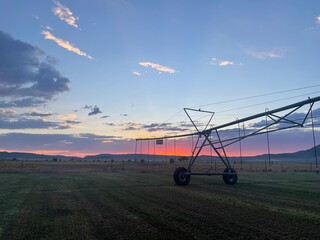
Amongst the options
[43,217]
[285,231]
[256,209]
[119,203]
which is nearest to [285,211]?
[256,209]

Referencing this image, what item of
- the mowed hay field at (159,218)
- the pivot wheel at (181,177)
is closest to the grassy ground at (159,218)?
the mowed hay field at (159,218)

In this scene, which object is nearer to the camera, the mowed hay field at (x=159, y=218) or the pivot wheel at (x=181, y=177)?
the mowed hay field at (x=159, y=218)

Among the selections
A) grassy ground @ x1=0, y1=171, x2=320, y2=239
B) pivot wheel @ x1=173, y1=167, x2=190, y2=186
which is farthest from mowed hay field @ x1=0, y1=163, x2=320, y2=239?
pivot wheel @ x1=173, y1=167, x2=190, y2=186

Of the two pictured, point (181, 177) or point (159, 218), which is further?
point (181, 177)

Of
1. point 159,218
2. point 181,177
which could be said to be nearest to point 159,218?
point 159,218

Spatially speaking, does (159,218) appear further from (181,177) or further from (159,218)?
(181,177)

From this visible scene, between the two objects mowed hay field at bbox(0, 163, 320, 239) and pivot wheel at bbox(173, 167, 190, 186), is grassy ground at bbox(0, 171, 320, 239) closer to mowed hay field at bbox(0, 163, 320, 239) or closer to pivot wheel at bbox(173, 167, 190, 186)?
mowed hay field at bbox(0, 163, 320, 239)

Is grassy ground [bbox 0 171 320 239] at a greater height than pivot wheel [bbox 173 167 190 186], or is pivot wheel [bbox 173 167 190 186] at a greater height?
pivot wheel [bbox 173 167 190 186]

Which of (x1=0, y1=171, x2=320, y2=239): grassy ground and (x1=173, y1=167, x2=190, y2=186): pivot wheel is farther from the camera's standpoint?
(x1=173, y1=167, x2=190, y2=186): pivot wheel

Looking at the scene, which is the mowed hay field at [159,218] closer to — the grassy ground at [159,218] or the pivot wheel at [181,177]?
the grassy ground at [159,218]

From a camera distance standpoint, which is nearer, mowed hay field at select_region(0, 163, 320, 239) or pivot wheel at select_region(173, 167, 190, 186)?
mowed hay field at select_region(0, 163, 320, 239)

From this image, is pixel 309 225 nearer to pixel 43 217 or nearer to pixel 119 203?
pixel 119 203

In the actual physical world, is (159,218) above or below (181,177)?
below

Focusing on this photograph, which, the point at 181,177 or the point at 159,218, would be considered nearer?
the point at 159,218
